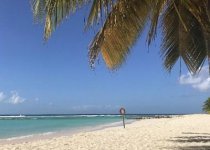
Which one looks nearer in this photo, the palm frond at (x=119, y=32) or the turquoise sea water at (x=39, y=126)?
the palm frond at (x=119, y=32)

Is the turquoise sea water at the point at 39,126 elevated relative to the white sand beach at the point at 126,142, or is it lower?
elevated

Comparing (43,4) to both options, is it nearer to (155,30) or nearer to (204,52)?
(155,30)

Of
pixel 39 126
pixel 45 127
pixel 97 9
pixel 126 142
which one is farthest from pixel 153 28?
pixel 39 126

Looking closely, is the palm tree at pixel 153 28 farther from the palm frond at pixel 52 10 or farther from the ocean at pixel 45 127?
the ocean at pixel 45 127

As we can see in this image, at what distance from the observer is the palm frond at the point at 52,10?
5.88 m

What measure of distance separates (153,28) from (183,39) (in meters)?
1.91

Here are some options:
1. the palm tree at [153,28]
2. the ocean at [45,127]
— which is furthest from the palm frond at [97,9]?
the ocean at [45,127]

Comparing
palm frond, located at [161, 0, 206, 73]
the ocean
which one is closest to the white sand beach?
palm frond, located at [161, 0, 206, 73]

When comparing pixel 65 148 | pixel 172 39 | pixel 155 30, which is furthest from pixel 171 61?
pixel 65 148

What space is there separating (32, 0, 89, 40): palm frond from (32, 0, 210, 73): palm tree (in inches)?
0.6

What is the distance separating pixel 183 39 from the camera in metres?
8.81

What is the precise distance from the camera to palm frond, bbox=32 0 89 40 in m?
5.88

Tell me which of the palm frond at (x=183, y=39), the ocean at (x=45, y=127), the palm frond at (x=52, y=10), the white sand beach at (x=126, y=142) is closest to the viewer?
the palm frond at (x=52, y=10)

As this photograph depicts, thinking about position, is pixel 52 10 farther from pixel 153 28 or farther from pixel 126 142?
pixel 126 142
